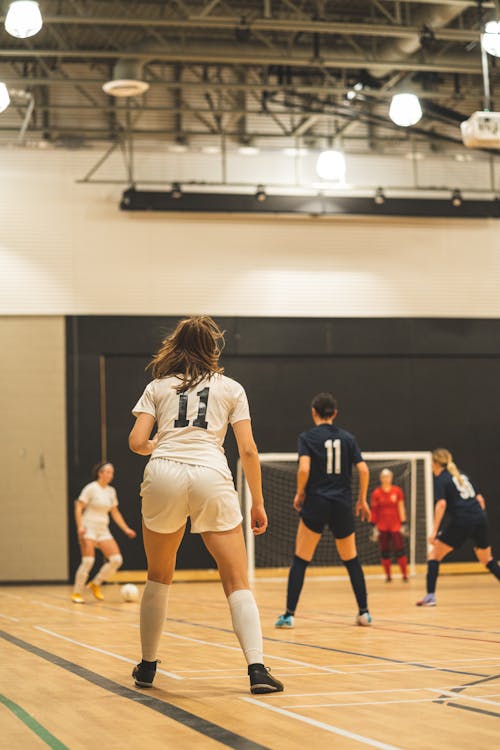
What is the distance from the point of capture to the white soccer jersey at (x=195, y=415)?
5598 mm

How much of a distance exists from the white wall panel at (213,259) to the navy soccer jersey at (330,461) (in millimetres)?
10694

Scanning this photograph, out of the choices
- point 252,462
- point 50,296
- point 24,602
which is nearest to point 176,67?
Answer: point 50,296

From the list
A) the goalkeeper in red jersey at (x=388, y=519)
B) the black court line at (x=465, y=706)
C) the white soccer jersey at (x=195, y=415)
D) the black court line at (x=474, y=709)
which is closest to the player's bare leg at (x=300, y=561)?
the black court line at (x=465, y=706)

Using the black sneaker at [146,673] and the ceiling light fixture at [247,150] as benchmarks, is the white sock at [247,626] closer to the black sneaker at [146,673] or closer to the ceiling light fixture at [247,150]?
the black sneaker at [146,673]

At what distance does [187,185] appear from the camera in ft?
67.1

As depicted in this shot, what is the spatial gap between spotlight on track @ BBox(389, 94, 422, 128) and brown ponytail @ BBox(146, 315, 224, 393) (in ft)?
34.2

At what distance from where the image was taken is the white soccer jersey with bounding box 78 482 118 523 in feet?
48.1

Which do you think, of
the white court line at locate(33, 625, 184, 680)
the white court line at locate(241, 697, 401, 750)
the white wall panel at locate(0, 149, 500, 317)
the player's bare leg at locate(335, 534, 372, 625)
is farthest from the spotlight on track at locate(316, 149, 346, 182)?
the white court line at locate(241, 697, 401, 750)

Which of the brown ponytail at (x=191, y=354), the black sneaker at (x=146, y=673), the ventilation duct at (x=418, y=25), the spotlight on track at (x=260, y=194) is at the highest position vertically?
the ventilation duct at (x=418, y=25)

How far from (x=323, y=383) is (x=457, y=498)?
9050 mm

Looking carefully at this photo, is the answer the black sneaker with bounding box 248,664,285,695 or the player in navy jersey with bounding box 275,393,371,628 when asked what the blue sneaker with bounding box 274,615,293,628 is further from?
the black sneaker with bounding box 248,664,285,695

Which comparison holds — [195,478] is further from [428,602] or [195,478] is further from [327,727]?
[428,602]

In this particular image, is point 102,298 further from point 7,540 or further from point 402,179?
point 402,179

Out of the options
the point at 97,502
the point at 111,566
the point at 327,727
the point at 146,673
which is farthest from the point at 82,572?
the point at 327,727
